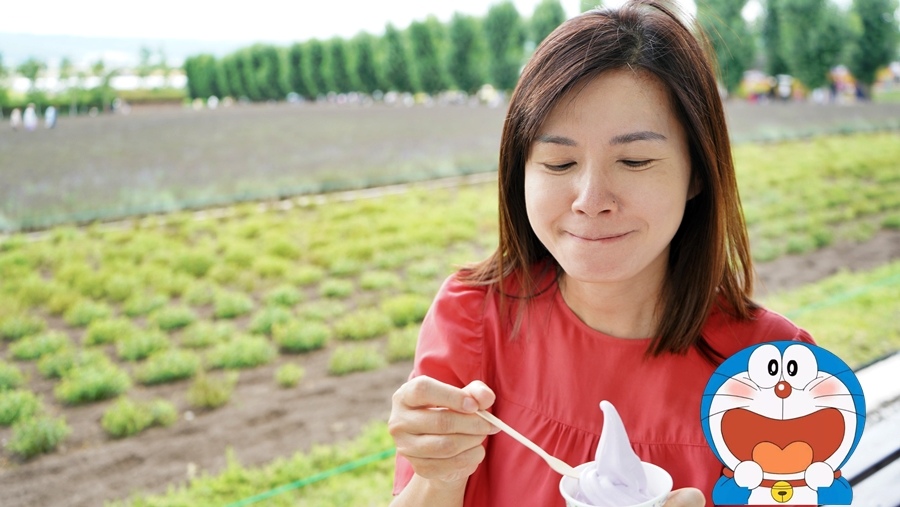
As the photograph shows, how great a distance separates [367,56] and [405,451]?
1.97 meters

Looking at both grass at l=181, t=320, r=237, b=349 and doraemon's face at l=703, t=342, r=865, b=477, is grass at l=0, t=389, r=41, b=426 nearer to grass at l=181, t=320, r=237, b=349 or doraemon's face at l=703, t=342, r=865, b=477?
grass at l=181, t=320, r=237, b=349

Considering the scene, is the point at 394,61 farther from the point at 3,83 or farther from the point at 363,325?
the point at 3,83

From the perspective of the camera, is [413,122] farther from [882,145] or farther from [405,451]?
[882,145]

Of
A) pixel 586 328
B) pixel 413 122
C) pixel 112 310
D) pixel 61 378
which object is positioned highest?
pixel 413 122

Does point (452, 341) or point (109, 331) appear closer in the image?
point (452, 341)

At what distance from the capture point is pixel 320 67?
2.49m

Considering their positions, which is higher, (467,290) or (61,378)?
(467,290)

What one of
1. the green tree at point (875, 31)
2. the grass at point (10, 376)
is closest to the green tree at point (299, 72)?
the grass at point (10, 376)

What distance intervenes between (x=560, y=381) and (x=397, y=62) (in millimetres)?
1923

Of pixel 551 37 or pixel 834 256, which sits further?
pixel 834 256

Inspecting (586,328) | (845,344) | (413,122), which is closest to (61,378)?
(586,328)

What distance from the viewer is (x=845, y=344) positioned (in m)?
2.59

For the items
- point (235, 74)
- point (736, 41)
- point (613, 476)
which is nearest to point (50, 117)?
point (235, 74)

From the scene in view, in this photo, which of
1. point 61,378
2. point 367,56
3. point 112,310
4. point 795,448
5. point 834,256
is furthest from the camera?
point 834,256
